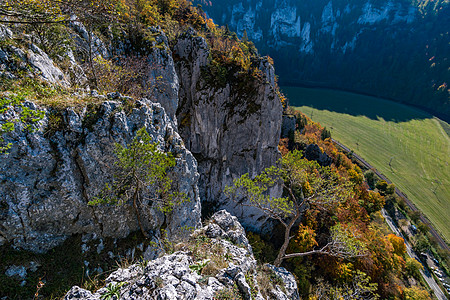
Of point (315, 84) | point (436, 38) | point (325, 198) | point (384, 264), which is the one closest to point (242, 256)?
point (325, 198)

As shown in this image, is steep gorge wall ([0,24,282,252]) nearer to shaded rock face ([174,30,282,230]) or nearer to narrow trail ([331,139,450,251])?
shaded rock face ([174,30,282,230])

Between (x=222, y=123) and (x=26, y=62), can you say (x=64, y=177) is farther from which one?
(x=222, y=123)

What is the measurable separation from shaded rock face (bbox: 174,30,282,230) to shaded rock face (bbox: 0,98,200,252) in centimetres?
1621

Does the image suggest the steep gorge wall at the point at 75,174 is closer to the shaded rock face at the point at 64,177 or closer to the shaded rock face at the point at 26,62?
the shaded rock face at the point at 64,177

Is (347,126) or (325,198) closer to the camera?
(325,198)

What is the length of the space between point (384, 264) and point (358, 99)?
149 metres

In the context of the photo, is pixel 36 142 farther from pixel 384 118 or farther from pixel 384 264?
pixel 384 118

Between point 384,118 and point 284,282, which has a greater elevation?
point 384,118

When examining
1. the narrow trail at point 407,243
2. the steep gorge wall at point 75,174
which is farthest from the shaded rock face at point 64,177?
the narrow trail at point 407,243

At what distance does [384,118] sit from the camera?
121 m

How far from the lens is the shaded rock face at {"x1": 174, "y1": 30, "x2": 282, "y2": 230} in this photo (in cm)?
2678

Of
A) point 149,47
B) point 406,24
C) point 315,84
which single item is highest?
point 406,24

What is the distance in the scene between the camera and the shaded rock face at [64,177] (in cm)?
817

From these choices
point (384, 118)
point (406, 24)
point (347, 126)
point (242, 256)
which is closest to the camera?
point (242, 256)
